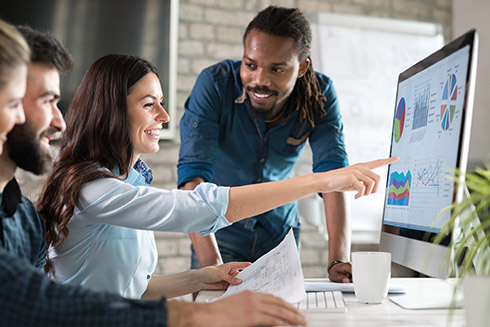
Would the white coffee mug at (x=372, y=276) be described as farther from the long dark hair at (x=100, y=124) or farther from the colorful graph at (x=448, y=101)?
the long dark hair at (x=100, y=124)

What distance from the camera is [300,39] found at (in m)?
1.79

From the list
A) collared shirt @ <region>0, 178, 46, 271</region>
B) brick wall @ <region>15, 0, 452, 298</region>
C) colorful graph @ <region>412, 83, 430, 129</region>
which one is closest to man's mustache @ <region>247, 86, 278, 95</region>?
colorful graph @ <region>412, 83, 430, 129</region>

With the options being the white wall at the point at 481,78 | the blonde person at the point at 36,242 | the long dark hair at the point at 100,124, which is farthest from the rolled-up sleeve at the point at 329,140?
the white wall at the point at 481,78

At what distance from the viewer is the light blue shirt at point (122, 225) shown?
3.52ft

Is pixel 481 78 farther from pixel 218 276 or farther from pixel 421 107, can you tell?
pixel 218 276

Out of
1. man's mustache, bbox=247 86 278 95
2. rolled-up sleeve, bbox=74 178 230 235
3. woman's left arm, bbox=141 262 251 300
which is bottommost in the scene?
woman's left arm, bbox=141 262 251 300

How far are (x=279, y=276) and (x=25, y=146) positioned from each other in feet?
1.79

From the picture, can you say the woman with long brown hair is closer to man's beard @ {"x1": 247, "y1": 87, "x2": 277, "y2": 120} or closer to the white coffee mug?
the white coffee mug

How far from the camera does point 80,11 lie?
2.53 meters

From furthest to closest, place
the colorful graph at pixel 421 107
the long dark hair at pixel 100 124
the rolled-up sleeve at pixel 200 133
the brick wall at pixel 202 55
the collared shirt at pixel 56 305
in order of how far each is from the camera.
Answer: the brick wall at pixel 202 55
the rolled-up sleeve at pixel 200 133
the long dark hair at pixel 100 124
the colorful graph at pixel 421 107
the collared shirt at pixel 56 305

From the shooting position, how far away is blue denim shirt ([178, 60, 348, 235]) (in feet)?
5.78

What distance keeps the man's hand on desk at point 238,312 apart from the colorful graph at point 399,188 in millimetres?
520

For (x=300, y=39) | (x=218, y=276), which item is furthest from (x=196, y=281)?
(x=300, y=39)

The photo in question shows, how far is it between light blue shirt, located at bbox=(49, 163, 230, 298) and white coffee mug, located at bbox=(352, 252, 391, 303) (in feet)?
0.97
